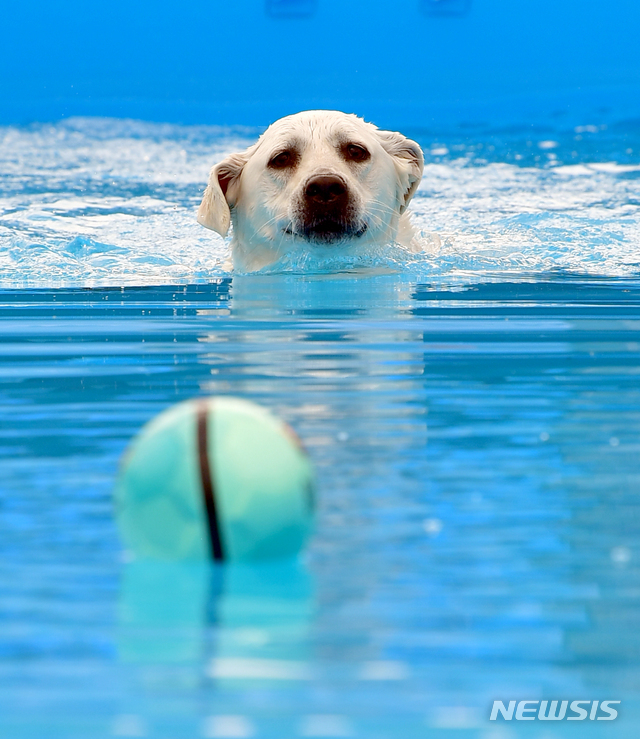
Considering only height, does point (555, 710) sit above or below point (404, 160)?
below

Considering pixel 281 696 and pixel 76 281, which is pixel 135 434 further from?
pixel 76 281

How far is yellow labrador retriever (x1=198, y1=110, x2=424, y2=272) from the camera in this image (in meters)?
5.79

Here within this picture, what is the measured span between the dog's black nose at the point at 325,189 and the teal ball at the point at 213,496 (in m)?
3.83

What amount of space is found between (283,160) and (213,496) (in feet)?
14.3

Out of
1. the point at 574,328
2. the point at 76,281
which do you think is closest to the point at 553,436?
the point at 574,328

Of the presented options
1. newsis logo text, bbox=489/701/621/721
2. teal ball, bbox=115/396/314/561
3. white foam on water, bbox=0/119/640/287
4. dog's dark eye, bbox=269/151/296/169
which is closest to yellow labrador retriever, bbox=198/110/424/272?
dog's dark eye, bbox=269/151/296/169

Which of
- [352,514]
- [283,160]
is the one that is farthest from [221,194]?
[352,514]

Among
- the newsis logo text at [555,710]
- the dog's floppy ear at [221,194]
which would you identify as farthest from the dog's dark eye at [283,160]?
the newsis logo text at [555,710]

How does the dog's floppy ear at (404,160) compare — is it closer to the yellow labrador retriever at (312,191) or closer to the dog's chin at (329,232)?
the yellow labrador retriever at (312,191)

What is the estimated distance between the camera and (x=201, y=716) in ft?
4.68

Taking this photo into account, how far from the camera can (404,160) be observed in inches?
258

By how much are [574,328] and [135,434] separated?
2131mm

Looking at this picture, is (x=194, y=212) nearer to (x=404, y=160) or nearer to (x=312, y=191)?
(x=404, y=160)

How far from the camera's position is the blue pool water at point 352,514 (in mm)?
1493
